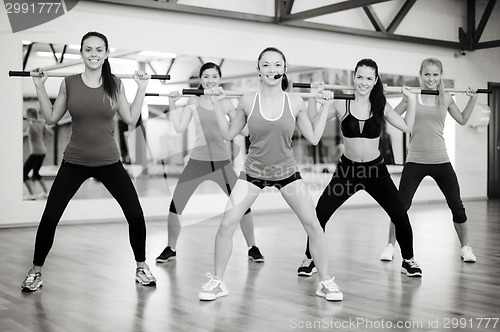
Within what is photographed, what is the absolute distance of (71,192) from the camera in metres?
3.40

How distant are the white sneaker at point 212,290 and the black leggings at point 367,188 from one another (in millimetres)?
853

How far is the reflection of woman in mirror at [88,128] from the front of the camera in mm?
3332

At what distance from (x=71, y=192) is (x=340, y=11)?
5.51 metres

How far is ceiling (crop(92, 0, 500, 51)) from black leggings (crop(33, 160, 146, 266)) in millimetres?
3789

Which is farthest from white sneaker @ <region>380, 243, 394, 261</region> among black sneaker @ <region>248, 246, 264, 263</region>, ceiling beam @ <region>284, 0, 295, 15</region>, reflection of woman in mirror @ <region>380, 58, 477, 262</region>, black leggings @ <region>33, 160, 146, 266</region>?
ceiling beam @ <region>284, 0, 295, 15</region>

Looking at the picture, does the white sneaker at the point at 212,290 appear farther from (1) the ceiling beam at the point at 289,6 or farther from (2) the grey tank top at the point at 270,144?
(1) the ceiling beam at the point at 289,6

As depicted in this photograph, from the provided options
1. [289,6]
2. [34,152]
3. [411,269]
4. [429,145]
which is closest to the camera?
[411,269]

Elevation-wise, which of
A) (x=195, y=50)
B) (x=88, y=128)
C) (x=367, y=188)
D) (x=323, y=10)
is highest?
(x=323, y=10)

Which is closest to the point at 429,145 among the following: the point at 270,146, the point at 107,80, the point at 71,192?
the point at 270,146

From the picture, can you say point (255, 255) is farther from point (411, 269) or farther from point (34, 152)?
point (34, 152)

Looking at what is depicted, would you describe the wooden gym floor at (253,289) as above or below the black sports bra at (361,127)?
below

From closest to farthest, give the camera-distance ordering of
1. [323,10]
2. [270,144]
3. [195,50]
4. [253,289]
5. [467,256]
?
1. [270,144]
2. [253,289]
3. [467,256]
4. [195,50]
5. [323,10]

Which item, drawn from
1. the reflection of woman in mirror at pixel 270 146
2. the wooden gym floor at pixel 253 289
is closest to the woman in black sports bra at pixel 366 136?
the reflection of woman in mirror at pixel 270 146

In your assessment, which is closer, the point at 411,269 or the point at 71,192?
the point at 71,192
